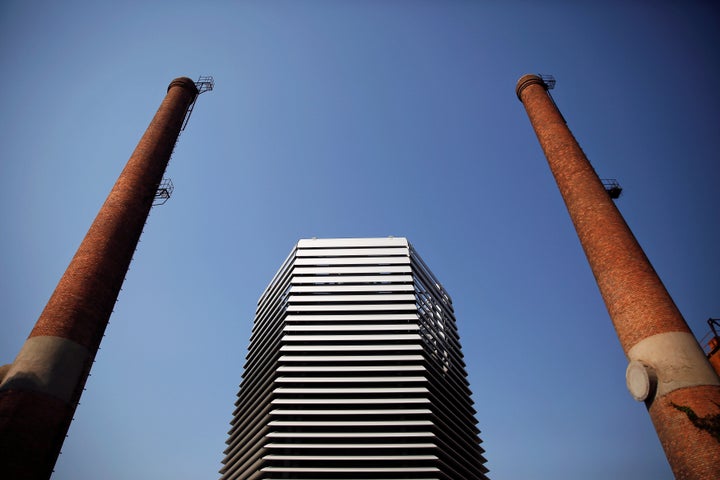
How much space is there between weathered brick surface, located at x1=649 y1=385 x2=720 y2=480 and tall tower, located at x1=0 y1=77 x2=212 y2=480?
22517 mm

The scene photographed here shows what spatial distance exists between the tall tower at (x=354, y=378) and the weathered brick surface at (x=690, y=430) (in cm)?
1438

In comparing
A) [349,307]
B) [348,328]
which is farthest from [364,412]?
[349,307]

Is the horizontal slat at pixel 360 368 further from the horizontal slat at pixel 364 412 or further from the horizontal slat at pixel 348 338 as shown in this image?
the horizontal slat at pixel 364 412

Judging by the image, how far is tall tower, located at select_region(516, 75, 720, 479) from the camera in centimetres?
1422

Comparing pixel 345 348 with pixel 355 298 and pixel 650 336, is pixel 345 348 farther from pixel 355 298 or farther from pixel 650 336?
pixel 650 336

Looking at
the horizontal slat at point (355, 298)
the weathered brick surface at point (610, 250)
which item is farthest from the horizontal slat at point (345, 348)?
the weathered brick surface at point (610, 250)

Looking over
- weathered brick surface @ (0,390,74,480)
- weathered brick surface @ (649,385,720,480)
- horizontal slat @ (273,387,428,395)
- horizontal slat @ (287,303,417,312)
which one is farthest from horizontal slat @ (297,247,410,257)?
weathered brick surface @ (649,385,720,480)

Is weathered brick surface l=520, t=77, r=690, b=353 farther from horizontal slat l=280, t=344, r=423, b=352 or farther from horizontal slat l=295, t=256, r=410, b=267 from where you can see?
horizontal slat l=295, t=256, r=410, b=267

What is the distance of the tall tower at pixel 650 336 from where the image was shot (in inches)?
560

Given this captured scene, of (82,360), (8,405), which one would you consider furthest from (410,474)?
(8,405)

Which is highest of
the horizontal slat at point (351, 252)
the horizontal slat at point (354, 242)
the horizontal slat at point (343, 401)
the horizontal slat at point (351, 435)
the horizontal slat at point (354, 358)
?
the horizontal slat at point (354, 242)

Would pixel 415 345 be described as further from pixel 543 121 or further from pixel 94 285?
pixel 94 285

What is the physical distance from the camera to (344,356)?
3091 centimetres

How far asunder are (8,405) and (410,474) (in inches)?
803
